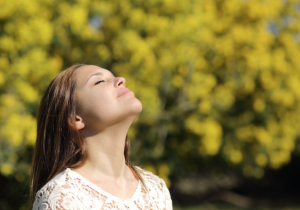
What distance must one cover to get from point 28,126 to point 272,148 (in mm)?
6086

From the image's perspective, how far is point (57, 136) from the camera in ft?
7.13

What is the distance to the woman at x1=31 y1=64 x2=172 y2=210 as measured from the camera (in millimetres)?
2109

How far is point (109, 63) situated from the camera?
8266mm

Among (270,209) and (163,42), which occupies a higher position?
(163,42)

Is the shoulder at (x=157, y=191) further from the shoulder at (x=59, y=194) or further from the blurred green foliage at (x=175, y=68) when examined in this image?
the blurred green foliage at (x=175, y=68)

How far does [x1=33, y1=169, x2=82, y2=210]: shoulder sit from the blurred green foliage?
3946mm

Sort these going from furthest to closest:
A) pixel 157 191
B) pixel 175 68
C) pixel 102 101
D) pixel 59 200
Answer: pixel 175 68, pixel 157 191, pixel 102 101, pixel 59 200

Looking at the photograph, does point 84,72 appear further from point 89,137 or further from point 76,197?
point 76,197

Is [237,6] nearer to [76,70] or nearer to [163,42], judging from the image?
[163,42]

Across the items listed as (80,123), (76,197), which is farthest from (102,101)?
(76,197)

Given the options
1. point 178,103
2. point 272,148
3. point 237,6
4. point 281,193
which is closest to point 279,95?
point 272,148

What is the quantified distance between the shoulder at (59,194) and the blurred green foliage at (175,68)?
395 cm

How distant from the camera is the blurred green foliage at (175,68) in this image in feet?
21.0

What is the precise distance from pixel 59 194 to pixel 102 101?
0.37m
